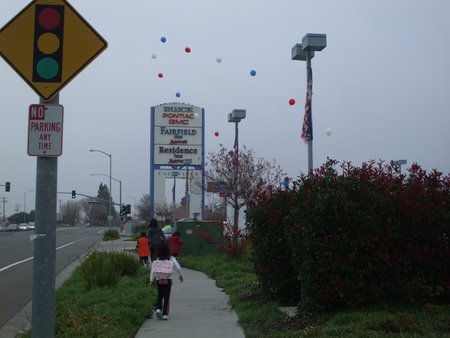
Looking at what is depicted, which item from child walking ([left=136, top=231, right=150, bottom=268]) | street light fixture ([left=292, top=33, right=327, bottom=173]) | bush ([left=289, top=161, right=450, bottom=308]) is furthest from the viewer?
child walking ([left=136, top=231, right=150, bottom=268])

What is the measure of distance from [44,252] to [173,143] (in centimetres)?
4763

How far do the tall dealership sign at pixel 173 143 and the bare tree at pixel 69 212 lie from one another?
136790 mm

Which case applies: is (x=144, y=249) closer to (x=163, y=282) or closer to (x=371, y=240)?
(x=163, y=282)

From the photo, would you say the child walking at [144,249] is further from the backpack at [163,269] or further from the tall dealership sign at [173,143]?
the tall dealership sign at [173,143]

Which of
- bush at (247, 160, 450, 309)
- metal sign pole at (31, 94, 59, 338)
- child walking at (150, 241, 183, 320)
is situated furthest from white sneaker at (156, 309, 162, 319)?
metal sign pole at (31, 94, 59, 338)

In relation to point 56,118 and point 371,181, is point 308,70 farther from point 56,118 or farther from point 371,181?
point 56,118

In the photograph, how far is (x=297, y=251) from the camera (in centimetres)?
829

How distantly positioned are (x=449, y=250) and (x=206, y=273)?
35.7 feet

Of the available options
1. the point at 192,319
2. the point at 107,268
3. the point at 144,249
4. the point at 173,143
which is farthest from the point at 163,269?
the point at 173,143

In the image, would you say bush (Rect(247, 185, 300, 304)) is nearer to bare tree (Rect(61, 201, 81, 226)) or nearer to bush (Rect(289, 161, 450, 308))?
bush (Rect(289, 161, 450, 308))

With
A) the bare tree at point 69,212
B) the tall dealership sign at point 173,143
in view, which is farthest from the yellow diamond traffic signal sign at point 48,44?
the bare tree at point 69,212

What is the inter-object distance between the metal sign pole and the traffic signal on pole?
0.68 meters

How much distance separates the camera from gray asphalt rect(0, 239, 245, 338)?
335 inches

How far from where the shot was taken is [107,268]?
13102 mm
